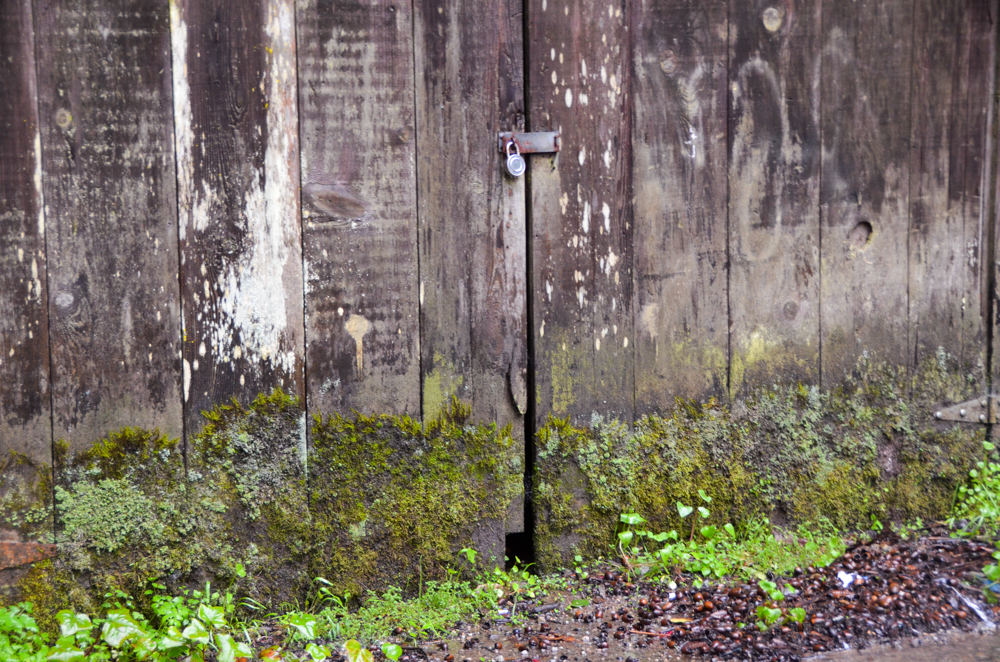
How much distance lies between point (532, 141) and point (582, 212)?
0.96 ft

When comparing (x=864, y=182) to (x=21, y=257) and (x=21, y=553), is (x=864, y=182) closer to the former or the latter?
(x=21, y=257)

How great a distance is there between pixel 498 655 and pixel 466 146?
158 centimetres

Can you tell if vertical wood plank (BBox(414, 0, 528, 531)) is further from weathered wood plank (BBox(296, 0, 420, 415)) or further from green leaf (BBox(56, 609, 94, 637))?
green leaf (BBox(56, 609, 94, 637))

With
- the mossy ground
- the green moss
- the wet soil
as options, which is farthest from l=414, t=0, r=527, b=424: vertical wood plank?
the wet soil

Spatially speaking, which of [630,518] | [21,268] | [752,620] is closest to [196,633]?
[21,268]

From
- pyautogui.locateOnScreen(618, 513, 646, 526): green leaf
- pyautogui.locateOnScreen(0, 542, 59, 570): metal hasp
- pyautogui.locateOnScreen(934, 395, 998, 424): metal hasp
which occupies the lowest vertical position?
pyautogui.locateOnScreen(618, 513, 646, 526): green leaf

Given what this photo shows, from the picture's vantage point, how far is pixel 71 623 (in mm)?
2105

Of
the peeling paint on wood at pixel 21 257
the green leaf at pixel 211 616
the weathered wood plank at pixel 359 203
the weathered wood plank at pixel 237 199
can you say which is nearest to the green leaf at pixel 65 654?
the green leaf at pixel 211 616

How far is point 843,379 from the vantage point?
2920 millimetres

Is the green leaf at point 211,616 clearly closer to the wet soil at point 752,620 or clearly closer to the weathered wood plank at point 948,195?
the wet soil at point 752,620

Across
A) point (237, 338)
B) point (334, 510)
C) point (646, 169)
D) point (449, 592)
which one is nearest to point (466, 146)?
point (646, 169)

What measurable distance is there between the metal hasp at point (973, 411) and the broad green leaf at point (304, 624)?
240cm

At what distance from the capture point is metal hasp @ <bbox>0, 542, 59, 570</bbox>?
2.23m

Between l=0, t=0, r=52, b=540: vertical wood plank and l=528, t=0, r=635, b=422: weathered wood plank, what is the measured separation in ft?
4.83
